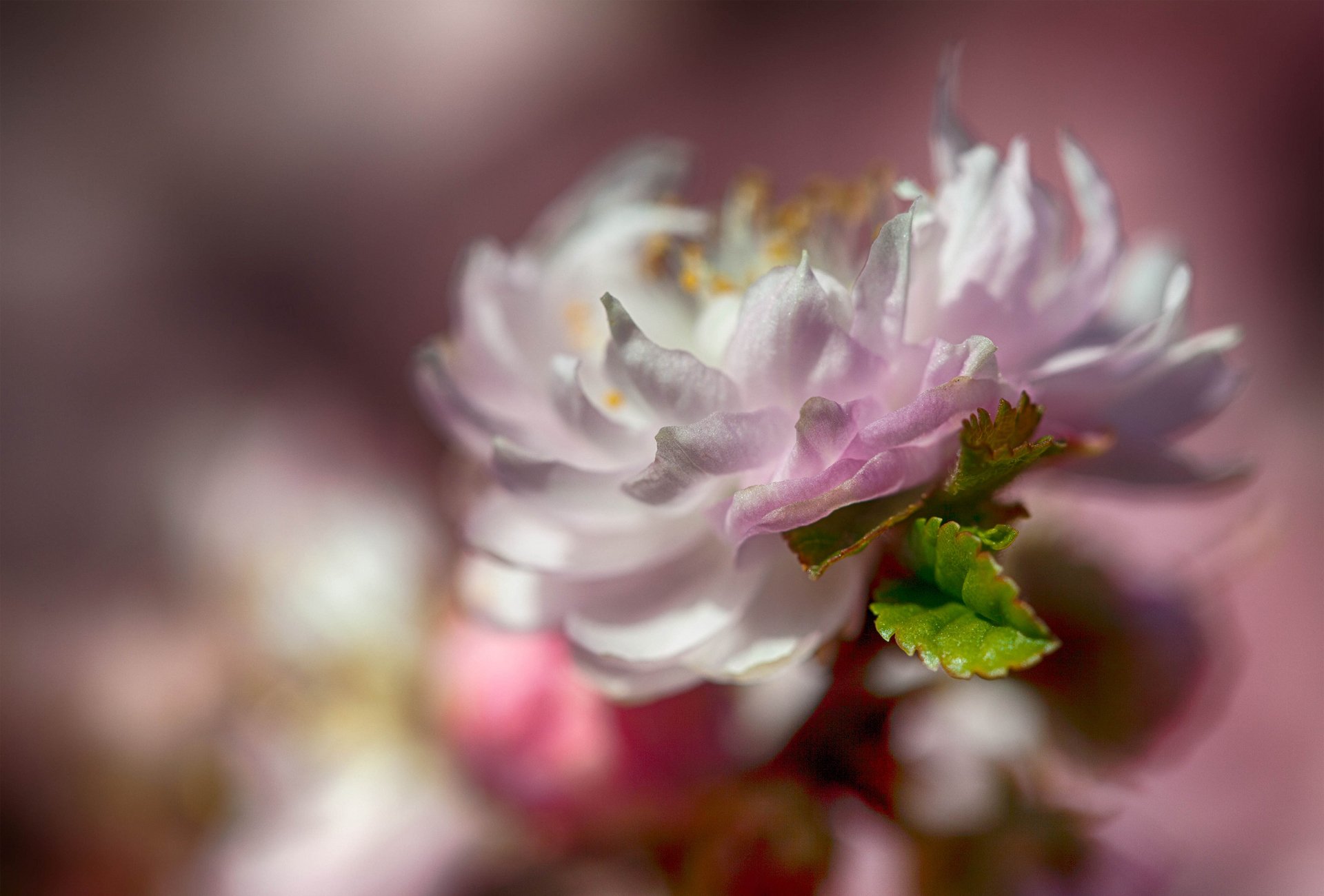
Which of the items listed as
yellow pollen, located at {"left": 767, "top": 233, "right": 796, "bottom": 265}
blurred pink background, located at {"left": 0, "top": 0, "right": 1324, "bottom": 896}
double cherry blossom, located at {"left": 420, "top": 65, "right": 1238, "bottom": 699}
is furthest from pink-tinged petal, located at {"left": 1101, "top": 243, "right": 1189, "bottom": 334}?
blurred pink background, located at {"left": 0, "top": 0, "right": 1324, "bottom": 896}

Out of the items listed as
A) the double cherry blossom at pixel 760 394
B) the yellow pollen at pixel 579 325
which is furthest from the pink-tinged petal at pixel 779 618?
the yellow pollen at pixel 579 325

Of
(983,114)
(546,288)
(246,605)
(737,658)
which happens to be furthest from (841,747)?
A: (983,114)

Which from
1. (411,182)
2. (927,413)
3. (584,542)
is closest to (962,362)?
(927,413)

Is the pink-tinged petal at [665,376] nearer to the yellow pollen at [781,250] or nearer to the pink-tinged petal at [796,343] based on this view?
→ the pink-tinged petal at [796,343]

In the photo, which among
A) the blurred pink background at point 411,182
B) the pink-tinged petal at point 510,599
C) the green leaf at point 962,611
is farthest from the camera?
the blurred pink background at point 411,182

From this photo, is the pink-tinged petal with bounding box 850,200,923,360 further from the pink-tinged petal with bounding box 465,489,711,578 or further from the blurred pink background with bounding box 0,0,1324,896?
the blurred pink background with bounding box 0,0,1324,896

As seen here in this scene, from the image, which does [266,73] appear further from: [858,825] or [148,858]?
[858,825]

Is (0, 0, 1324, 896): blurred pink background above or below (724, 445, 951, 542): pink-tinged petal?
above
